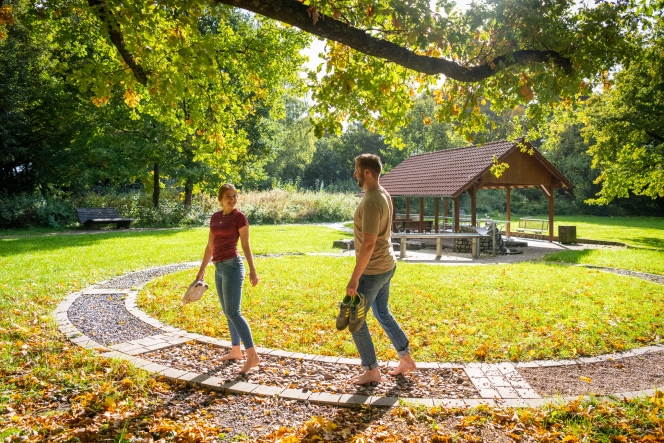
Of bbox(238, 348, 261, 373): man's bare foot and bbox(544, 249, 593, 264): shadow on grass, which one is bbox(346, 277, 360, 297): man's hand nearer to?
bbox(238, 348, 261, 373): man's bare foot

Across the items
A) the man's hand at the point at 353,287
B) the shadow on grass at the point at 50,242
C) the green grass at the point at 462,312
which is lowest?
the green grass at the point at 462,312

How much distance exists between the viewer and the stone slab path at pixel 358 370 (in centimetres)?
427

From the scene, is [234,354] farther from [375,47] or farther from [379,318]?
[375,47]

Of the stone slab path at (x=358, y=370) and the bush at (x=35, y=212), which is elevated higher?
the bush at (x=35, y=212)

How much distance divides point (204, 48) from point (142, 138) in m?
21.1

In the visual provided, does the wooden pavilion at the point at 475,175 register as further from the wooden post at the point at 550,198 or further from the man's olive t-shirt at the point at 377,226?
the man's olive t-shirt at the point at 377,226

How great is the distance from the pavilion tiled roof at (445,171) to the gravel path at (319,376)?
40.1 feet

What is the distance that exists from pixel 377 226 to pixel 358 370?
5.82 ft

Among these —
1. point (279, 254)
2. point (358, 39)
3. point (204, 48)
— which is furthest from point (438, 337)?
point (279, 254)

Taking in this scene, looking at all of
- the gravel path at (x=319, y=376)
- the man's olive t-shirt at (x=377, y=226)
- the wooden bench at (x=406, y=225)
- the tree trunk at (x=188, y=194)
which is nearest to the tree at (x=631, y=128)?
the wooden bench at (x=406, y=225)

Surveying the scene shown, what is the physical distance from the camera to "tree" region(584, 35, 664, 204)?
18453 millimetres

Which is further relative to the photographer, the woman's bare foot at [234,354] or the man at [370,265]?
the woman's bare foot at [234,354]

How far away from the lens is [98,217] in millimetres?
22156

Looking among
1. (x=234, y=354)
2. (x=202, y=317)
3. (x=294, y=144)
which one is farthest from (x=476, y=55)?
(x=294, y=144)
